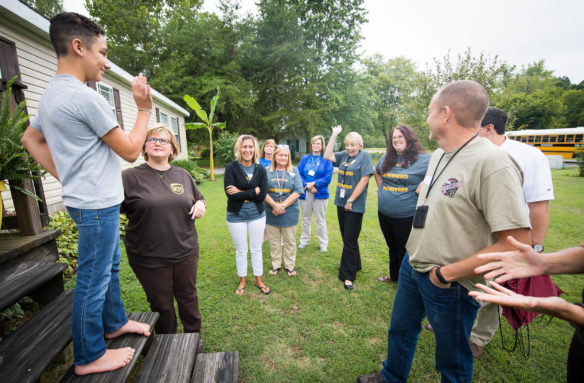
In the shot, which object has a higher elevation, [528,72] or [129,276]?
[528,72]

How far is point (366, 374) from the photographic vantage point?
229 centimetres

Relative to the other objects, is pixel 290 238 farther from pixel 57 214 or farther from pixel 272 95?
pixel 272 95

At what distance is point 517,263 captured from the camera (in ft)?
3.87

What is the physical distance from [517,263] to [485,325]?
1.83m

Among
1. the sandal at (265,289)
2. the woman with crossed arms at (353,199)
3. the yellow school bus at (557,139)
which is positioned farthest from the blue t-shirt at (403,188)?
the yellow school bus at (557,139)

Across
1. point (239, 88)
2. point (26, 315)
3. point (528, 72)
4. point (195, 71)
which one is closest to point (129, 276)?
point (26, 315)

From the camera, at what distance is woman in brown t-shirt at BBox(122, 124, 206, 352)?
212 cm

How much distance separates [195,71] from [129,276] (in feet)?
72.9

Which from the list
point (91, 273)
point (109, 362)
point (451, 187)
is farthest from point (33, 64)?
point (451, 187)

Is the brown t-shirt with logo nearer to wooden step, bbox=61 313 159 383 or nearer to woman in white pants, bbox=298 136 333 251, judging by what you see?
wooden step, bbox=61 313 159 383

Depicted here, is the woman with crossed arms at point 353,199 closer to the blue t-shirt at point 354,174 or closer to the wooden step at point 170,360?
the blue t-shirt at point 354,174

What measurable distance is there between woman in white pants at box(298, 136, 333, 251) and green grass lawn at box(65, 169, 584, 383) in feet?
2.26

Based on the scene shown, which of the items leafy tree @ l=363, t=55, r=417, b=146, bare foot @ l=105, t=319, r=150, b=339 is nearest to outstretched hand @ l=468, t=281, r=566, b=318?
bare foot @ l=105, t=319, r=150, b=339

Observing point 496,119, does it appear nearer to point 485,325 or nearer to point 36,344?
point 485,325
